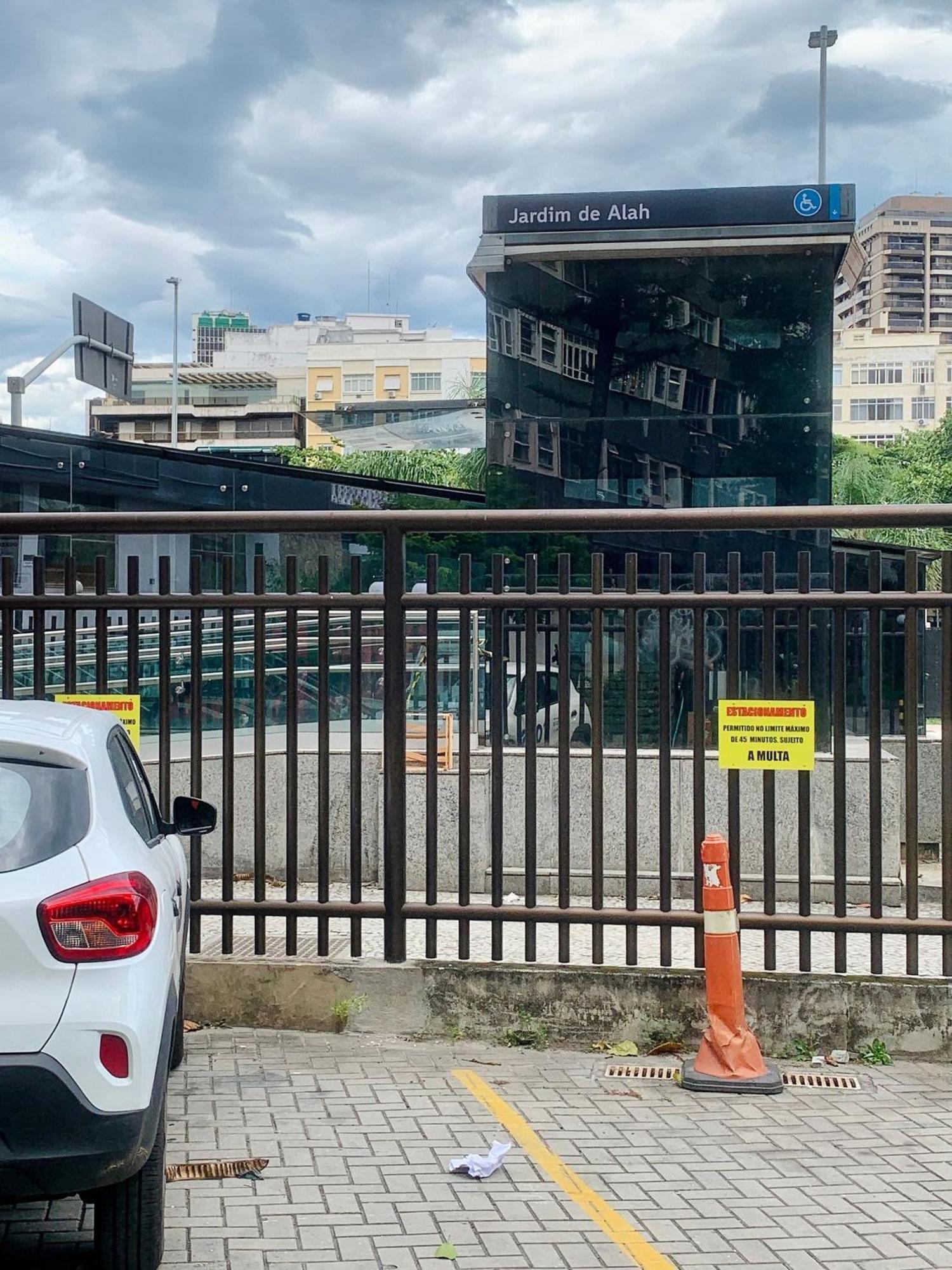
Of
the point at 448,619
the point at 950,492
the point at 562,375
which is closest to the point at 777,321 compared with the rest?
the point at 562,375

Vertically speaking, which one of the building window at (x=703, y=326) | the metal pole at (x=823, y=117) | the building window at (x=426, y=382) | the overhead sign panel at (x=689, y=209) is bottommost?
the building window at (x=703, y=326)

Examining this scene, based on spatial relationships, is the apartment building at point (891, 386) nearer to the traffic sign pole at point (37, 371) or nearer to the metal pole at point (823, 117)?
the metal pole at point (823, 117)

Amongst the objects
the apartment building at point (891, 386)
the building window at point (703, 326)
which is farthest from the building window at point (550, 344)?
the apartment building at point (891, 386)

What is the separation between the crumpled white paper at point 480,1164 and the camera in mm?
4754

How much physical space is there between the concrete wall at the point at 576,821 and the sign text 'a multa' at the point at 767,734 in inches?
190

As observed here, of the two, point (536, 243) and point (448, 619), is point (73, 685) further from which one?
point (536, 243)

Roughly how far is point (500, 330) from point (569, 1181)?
1229 cm

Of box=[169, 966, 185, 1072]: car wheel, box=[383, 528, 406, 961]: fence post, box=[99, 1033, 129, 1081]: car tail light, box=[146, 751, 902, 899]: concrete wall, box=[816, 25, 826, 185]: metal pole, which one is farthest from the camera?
box=[816, 25, 826, 185]: metal pole

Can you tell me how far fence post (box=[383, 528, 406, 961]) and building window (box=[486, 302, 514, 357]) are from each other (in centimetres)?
948

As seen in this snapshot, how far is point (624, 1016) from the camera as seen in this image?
640 cm

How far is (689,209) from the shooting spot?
49.6ft

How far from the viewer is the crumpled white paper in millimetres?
4754

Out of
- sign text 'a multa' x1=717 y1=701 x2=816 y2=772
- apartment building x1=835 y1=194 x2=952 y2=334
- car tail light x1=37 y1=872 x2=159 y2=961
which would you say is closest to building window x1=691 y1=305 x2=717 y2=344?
sign text 'a multa' x1=717 y1=701 x2=816 y2=772

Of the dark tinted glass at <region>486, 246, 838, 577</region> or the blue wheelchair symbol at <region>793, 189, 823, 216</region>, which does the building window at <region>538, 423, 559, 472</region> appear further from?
the blue wheelchair symbol at <region>793, 189, 823, 216</region>
